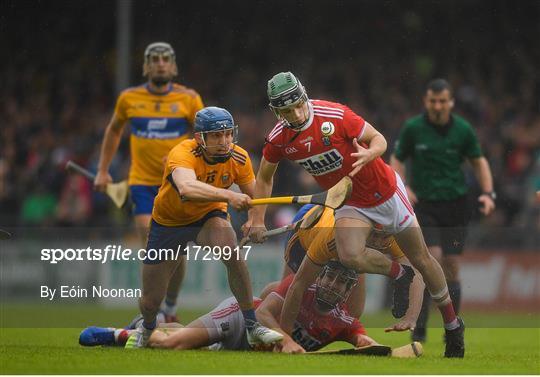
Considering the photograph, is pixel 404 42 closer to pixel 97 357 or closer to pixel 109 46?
pixel 109 46

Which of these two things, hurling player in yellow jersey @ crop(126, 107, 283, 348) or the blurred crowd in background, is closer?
hurling player in yellow jersey @ crop(126, 107, 283, 348)

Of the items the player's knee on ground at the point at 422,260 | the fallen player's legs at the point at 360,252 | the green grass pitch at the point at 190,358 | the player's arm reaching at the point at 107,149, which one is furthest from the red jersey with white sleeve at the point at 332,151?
the player's arm reaching at the point at 107,149

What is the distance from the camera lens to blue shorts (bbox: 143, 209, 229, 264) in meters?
9.07

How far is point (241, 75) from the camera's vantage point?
1873cm

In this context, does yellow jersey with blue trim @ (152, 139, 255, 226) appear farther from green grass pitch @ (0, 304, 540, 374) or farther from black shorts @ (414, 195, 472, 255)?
black shorts @ (414, 195, 472, 255)

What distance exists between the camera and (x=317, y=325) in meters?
9.10

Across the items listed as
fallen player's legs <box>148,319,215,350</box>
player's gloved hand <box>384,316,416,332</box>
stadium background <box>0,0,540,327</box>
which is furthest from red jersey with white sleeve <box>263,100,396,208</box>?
stadium background <box>0,0,540,327</box>

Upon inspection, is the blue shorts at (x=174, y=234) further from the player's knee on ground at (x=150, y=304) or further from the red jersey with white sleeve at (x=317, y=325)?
the red jersey with white sleeve at (x=317, y=325)

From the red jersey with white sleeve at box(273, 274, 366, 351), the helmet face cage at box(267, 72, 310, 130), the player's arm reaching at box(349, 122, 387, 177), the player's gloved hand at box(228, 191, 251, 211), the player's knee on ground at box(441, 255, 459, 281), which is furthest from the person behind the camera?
the player's knee on ground at box(441, 255, 459, 281)

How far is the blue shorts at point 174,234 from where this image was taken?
9.07 m

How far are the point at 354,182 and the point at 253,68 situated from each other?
10642 mm

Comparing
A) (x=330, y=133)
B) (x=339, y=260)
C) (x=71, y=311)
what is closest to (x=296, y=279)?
(x=339, y=260)

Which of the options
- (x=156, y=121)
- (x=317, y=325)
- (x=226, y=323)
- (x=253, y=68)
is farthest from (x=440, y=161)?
→ (x=253, y=68)

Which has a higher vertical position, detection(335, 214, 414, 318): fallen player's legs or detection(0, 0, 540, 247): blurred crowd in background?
detection(0, 0, 540, 247): blurred crowd in background
